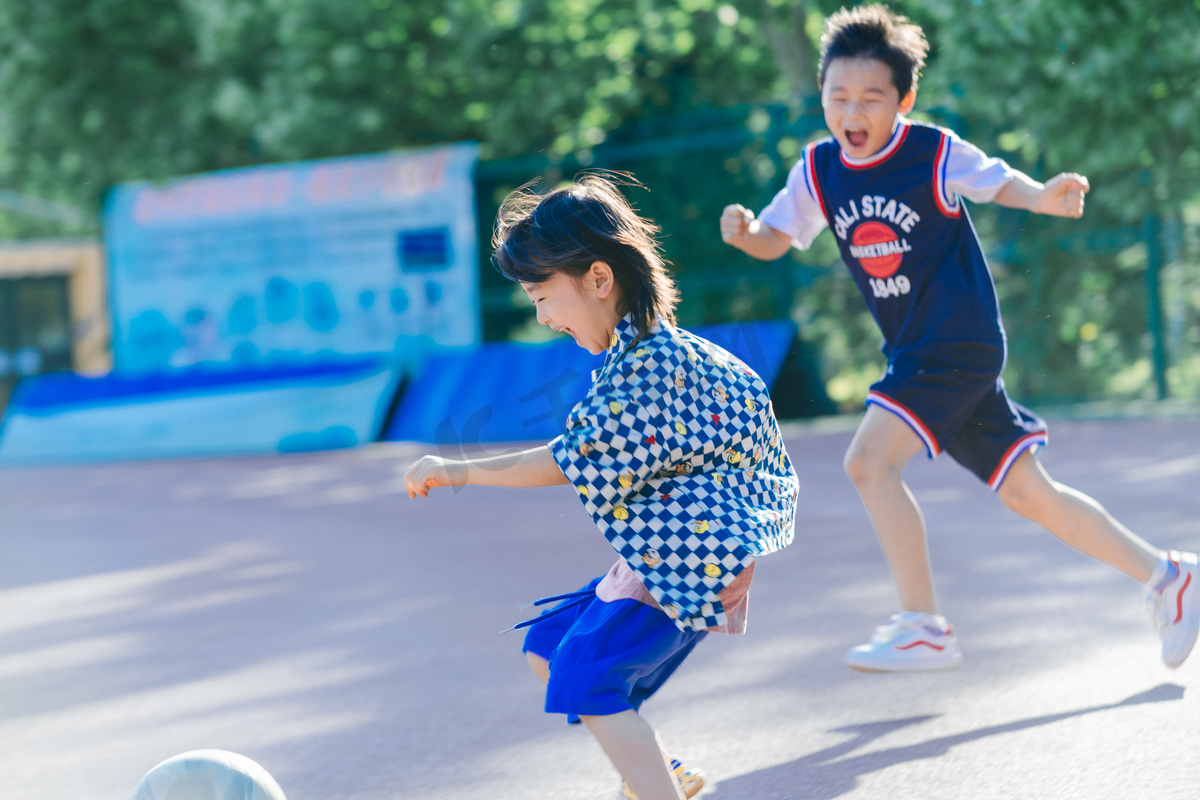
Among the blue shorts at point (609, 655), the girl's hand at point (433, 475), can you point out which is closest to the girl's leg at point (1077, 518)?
the blue shorts at point (609, 655)

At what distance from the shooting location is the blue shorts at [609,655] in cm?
236

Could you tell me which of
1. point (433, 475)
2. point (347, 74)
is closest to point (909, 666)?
point (433, 475)

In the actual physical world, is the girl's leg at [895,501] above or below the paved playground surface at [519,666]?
above

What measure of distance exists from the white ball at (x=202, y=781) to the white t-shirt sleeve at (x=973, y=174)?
2.30 meters

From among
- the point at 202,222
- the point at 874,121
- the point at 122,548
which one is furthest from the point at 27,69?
the point at 874,121

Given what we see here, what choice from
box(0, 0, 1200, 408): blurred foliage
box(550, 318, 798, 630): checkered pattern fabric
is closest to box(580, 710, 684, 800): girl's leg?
box(550, 318, 798, 630): checkered pattern fabric

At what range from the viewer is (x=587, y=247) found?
2457 mm

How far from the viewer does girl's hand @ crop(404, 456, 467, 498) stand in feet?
7.66

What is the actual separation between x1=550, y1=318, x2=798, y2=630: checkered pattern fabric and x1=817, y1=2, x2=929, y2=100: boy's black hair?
4.70 ft

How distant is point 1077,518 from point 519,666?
5.60 feet

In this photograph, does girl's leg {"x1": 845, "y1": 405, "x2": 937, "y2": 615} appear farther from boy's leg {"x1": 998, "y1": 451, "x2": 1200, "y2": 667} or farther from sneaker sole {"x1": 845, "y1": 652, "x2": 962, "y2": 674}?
boy's leg {"x1": 998, "y1": 451, "x2": 1200, "y2": 667}

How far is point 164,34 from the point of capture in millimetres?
15977

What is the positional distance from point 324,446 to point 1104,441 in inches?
264

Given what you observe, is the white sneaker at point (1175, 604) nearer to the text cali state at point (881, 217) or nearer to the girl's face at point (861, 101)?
the text cali state at point (881, 217)
